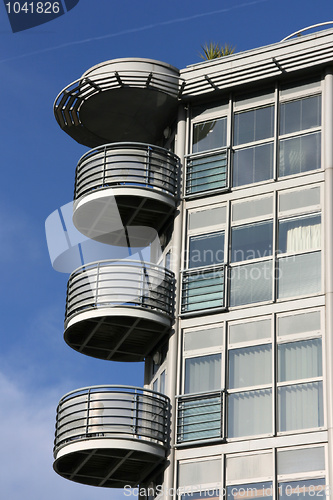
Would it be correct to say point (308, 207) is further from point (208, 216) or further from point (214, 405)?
point (214, 405)

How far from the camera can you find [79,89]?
29625mm

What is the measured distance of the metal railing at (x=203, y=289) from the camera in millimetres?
26531

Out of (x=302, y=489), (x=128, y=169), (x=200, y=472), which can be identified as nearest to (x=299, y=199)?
(x=128, y=169)

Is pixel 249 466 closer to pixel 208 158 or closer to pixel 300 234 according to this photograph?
pixel 300 234

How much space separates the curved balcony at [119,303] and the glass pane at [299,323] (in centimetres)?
315

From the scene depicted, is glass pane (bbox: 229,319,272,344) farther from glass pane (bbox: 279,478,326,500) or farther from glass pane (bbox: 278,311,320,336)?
glass pane (bbox: 279,478,326,500)

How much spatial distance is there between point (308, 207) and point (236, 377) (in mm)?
4835

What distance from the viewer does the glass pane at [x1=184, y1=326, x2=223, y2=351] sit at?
26016mm

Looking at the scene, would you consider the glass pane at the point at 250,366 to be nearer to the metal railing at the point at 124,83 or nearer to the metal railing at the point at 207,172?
the metal railing at the point at 207,172

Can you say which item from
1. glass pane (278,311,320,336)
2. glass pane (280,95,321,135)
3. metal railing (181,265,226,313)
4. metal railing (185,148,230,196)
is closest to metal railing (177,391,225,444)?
glass pane (278,311,320,336)

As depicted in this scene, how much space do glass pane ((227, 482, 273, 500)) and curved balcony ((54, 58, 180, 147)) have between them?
11312mm

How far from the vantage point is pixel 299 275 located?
25891mm

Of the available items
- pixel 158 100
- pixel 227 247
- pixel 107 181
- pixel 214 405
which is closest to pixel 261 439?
pixel 214 405

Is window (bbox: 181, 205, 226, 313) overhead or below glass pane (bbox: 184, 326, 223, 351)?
overhead
